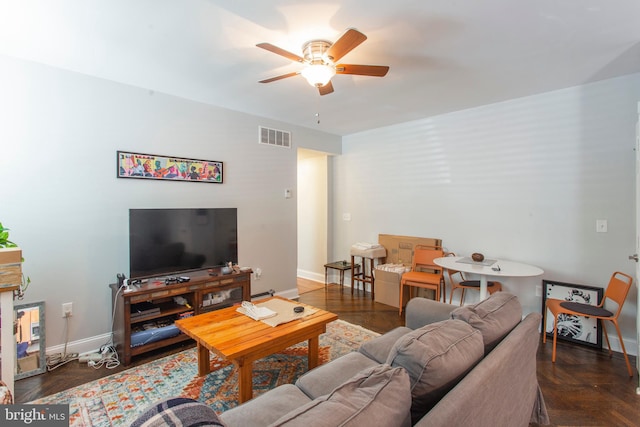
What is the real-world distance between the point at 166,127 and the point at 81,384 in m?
2.37

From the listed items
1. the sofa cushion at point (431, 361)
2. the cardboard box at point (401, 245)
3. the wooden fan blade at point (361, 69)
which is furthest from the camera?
the cardboard box at point (401, 245)

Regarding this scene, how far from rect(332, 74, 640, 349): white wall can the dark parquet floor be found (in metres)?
0.55

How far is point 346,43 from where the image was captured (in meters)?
1.78

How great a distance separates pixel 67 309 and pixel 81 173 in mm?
1199

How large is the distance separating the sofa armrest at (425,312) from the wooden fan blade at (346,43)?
1856mm

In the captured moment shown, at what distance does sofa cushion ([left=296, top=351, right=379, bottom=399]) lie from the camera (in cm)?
148

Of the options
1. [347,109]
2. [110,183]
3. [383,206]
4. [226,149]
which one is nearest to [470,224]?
[383,206]

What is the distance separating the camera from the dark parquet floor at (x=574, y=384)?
193 cm

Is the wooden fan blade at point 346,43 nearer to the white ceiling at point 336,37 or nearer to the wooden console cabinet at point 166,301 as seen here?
the white ceiling at point 336,37

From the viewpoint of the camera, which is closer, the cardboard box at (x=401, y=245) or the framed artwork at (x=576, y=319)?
the framed artwork at (x=576, y=319)

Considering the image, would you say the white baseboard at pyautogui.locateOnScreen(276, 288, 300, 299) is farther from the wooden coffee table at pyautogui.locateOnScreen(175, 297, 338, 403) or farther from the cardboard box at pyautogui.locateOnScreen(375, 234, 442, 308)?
the wooden coffee table at pyautogui.locateOnScreen(175, 297, 338, 403)

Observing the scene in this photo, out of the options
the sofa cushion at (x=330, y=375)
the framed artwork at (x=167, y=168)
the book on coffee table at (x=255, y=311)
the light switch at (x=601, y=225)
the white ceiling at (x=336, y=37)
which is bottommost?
the sofa cushion at (x=330, y=375)

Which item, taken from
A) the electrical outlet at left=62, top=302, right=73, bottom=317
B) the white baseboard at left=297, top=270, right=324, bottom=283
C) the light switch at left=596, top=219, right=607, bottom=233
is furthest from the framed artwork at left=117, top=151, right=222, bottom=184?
the light switch at left=596, top=219, right=607, bottom=233

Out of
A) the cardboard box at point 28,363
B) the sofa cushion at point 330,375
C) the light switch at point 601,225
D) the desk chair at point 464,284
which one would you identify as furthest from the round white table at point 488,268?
the cardboard box at point 28,363
